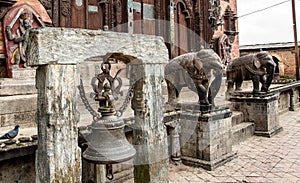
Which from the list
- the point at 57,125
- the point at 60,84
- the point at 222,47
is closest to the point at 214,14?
the point at 222,47

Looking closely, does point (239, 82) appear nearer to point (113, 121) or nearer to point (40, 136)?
point (113, 121)

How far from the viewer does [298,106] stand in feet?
42.0

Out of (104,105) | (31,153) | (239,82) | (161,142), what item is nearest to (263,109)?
(239,82)

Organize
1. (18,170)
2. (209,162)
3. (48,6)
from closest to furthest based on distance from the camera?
(18,170), (209,162), (48,6)

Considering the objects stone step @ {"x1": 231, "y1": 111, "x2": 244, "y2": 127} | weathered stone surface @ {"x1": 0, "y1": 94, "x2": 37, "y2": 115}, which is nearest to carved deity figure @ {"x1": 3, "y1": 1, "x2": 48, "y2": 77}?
weathered stone surface @ {"x1": 0, "y1": 94, "x2": 37, "y2": 115}

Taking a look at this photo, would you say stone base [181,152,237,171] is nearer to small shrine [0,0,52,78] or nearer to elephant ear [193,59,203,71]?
elephant ear [193,59,203,71]

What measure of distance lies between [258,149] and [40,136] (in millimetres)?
5338

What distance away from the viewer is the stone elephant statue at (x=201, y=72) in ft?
17.5

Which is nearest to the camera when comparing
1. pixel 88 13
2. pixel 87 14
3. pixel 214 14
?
pixel 87 14

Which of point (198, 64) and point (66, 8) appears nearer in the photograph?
point (198, 64)

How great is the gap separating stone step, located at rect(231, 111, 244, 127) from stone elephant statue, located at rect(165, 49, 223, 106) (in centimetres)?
217

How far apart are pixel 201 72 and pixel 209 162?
1752mm

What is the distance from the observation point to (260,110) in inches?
311

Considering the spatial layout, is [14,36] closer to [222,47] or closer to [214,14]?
[214,14]
